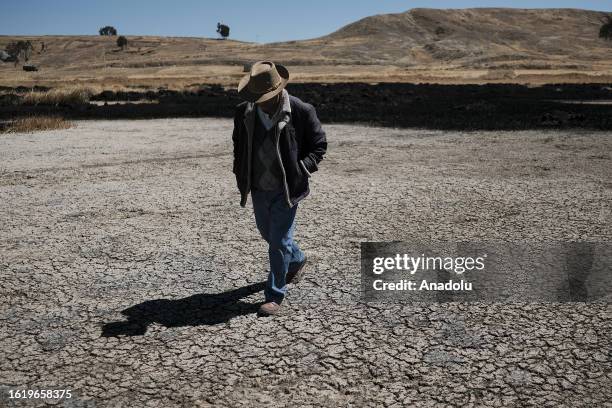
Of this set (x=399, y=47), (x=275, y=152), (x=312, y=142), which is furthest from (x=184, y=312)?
(x=399, y=47)

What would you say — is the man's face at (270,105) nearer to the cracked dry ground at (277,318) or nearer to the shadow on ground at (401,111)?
the cracked dry ground at (277,318)

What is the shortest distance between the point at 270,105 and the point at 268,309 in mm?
1489

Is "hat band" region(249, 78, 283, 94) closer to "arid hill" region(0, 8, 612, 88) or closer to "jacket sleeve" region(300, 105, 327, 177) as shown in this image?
"jacket sleeve" region(300, 105, 327, 177)

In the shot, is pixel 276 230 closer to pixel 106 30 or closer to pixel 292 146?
pixel 292 146

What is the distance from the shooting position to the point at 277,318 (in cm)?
400

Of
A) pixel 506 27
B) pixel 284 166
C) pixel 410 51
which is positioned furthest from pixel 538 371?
pixel 506 27

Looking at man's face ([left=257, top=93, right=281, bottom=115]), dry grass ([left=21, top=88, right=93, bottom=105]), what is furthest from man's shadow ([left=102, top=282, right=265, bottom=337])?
dry grass ([left=21, top=88, right=93, bottom=105])

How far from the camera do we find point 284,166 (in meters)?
3.83

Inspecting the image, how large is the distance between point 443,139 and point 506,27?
164 metres

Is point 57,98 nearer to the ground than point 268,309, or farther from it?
farther from it

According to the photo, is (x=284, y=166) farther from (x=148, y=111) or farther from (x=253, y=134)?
(x=148, y=111)

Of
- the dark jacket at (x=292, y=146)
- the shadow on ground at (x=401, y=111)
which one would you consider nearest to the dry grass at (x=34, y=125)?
the shadow on ground at (x=401, y=111)

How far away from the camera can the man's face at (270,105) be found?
12.2 ft

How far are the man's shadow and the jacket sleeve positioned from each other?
121cm
